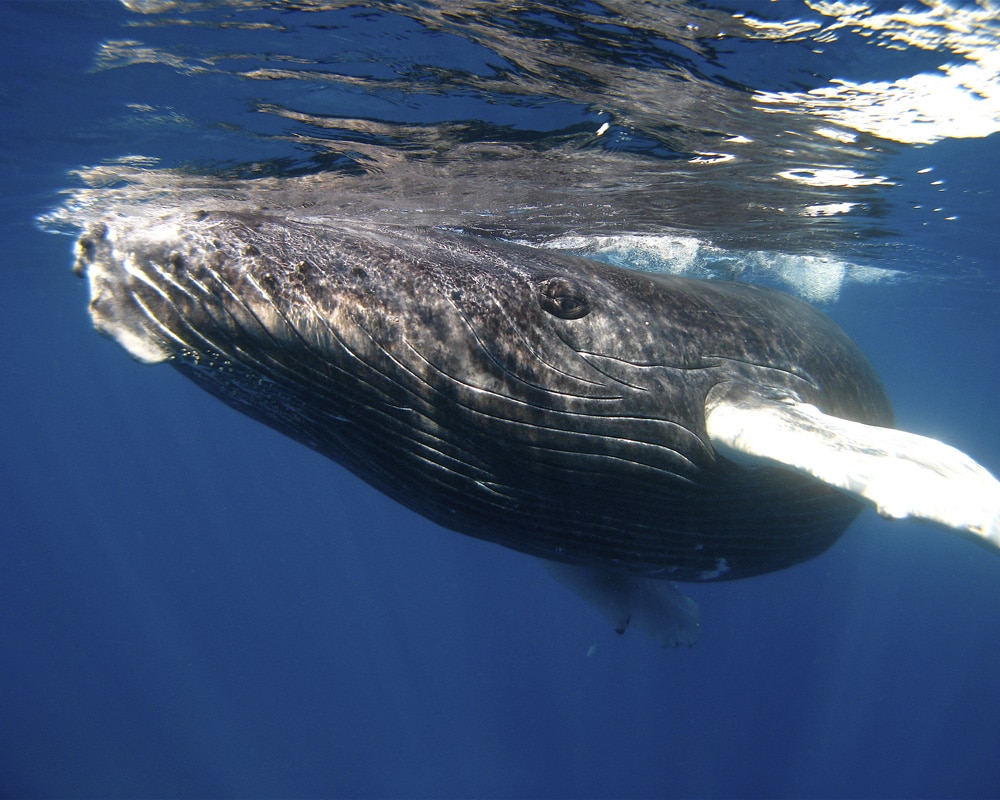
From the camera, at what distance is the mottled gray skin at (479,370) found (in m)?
3.65

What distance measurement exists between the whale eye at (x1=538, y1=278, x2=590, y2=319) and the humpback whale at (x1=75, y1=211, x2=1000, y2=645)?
16 mm

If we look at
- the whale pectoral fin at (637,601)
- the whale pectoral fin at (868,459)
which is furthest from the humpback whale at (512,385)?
the whale pectoral fin at (637,601)

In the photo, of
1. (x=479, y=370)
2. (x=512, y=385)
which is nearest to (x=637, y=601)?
(x=512, y=385)

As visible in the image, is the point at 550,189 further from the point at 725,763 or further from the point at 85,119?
the point at 725,763

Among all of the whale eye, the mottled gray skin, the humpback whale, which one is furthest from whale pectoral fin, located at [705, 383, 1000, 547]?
the whale eye

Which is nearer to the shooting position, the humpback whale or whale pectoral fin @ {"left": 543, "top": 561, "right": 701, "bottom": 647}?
the humpback whale

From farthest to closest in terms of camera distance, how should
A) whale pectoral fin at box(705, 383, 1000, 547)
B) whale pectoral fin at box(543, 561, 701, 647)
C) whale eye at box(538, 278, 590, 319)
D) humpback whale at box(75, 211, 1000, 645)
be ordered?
1. whale pectoral fin at box(543, 561, 701, 647)
2. whale eye at box(538, 278, 590, 319)
3. humpback whale at box(75, 211, 1000, 645)
4. whale pectoral fin at box(705, 383, 1000, 547)

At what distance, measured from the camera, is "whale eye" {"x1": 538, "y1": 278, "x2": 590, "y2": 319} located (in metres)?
4.42

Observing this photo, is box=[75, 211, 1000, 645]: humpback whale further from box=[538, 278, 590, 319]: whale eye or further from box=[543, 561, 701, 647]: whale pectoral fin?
box=[543, 561, 701, 647]: whale pectoral fin

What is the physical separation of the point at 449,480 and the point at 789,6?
240 inches

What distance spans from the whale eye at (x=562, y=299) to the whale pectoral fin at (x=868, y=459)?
1.17 m

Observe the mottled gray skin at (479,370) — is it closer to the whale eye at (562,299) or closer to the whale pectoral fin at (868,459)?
the whale eye at (562,299)

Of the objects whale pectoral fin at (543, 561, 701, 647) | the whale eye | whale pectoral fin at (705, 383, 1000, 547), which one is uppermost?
the whale eye

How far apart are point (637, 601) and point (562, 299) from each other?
3964 mm
